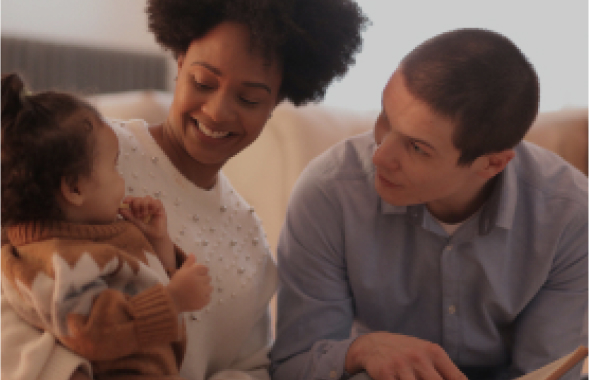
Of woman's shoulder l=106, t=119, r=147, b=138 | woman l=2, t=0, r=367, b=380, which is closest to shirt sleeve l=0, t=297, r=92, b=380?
woman l=2, t=0, r=367, b=380

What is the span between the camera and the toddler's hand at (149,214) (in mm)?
986

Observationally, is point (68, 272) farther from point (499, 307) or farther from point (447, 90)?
point (499, 307)

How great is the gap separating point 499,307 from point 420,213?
0.96 ft

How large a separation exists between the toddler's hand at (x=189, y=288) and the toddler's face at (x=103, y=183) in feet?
0.47

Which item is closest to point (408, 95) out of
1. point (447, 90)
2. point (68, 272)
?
point (447, 90)

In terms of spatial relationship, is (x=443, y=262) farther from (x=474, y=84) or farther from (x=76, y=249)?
(x=76, y=249)

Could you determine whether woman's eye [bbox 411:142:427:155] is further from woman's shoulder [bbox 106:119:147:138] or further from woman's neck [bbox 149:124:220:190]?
woman's shoulder [bbox 106:119:147:138]

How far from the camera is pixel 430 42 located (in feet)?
3.92

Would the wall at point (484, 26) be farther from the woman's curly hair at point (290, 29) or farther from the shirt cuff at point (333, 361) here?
the shirt cuff at point (333, 361)

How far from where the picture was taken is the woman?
1.14m

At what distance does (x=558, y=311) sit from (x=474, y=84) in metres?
0.63

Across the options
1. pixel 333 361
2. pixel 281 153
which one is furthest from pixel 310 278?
pixel 281 153

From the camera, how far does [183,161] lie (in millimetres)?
1233

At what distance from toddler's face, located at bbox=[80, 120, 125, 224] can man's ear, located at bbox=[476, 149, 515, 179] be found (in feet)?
2.49
